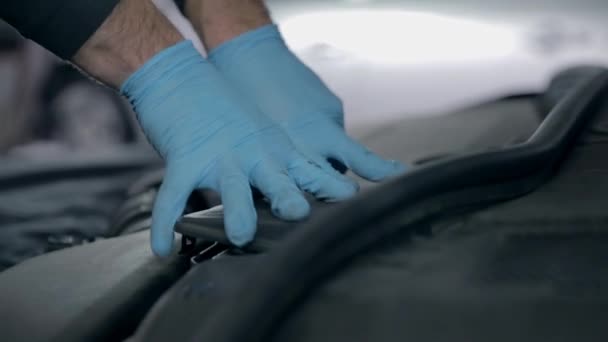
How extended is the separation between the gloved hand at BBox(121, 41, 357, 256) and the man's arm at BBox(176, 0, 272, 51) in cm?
14

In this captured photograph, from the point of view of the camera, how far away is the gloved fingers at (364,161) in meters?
0.81

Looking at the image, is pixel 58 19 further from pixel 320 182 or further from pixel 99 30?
pixel 320 182

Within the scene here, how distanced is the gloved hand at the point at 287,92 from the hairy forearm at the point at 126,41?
12 centimetres

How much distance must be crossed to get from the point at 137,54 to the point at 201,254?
0.29 meters

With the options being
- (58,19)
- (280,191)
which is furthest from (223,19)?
(280,191)

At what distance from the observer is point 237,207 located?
0.65 meters

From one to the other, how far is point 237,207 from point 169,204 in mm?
125

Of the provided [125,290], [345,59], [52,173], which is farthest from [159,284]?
[345,59]

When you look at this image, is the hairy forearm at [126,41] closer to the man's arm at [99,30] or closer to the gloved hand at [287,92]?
the man's arm at [99,30]

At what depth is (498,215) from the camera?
0.61m

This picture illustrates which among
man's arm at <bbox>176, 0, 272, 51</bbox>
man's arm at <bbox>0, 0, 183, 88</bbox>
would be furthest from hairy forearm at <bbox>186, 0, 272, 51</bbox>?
man's arm at <bbox>0, 0, 183, 88</bbox>

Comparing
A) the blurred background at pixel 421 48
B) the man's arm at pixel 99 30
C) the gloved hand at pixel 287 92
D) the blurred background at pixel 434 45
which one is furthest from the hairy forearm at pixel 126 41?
the blurred background at pixel 434 45

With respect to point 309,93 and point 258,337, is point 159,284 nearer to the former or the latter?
point 258,337

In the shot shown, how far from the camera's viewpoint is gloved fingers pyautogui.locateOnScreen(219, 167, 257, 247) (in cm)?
58
